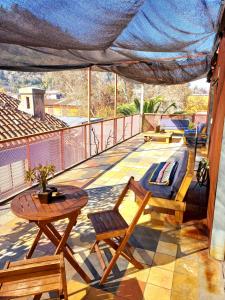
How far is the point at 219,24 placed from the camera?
2646 millimetres

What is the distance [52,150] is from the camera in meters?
6.32

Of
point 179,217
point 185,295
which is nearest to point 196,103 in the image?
point 179,217

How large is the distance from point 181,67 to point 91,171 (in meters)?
3.40

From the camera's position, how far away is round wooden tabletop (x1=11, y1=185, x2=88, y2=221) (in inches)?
96.1

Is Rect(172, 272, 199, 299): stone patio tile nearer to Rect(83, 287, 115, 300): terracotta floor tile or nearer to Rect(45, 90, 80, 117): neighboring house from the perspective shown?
Rect(83, 287, 115, 300): terracotta floor tile

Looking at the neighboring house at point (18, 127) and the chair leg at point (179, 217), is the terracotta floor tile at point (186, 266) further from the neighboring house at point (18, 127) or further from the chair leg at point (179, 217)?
the neighboring house at point (18, 127)

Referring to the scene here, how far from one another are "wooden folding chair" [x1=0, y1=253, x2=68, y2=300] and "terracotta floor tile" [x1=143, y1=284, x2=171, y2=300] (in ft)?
→ 3.22

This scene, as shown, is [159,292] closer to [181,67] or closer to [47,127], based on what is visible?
[181,67]

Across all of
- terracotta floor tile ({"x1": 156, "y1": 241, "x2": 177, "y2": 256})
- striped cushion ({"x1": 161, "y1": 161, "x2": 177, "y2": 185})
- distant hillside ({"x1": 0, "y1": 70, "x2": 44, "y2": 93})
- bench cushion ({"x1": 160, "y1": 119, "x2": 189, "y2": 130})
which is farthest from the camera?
distant hillside ({"x1": 0, "y1": 70, "x2": 44, "y2": 93})

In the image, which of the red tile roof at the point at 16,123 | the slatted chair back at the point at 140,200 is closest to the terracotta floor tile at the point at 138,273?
the slatted chair back at the point at 140,200

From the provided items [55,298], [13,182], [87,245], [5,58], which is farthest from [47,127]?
[55,298]

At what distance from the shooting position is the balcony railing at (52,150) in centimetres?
602

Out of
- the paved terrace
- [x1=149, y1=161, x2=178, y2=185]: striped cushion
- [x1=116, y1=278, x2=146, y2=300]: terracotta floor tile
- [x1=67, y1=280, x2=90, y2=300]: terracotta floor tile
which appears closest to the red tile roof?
the paved terrace

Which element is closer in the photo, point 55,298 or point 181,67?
point 55,298
